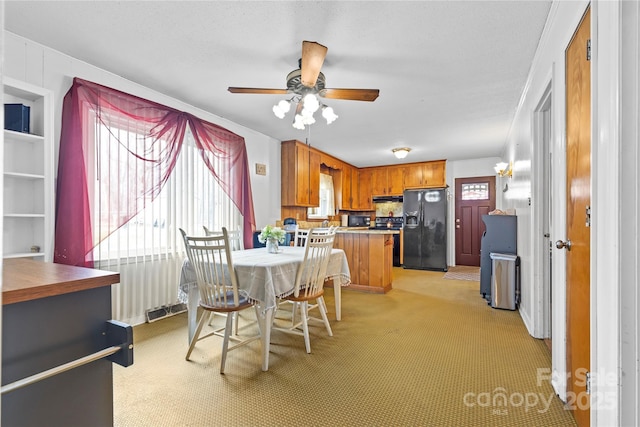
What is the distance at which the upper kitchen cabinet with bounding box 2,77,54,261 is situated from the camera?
2318 millimetres

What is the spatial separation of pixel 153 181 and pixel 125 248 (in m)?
0.69

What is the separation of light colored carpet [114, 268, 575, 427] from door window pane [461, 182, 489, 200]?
410cm

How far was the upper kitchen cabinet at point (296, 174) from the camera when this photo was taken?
5.21 meters

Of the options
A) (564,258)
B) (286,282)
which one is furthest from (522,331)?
(286,282)

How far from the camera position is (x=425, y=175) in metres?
6.94

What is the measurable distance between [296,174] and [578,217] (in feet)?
13.3

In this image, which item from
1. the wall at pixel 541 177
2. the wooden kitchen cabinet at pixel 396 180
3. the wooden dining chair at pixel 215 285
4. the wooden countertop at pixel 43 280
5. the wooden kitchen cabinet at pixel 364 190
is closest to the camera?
the wooden countertop at pixel 43 280

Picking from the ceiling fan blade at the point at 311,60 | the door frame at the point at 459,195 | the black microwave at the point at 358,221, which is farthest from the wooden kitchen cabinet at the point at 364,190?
the ceiling fan blade at the point at 311,60

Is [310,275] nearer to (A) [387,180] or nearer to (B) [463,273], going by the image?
(B) [463,273]

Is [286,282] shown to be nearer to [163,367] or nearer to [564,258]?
[163,367]

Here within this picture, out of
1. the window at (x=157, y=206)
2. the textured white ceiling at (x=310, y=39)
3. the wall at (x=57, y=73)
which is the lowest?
the window at (x=157, y=206)

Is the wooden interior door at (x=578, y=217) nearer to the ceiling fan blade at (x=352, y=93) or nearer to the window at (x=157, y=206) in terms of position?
the ceiling fan blade at (x=352, y=93)

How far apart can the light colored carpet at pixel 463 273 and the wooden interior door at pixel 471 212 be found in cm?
30

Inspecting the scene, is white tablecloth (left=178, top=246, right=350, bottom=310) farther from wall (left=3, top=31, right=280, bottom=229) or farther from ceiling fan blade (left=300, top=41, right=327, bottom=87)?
wall (left=3, top=31, right=280, bottom=229)
